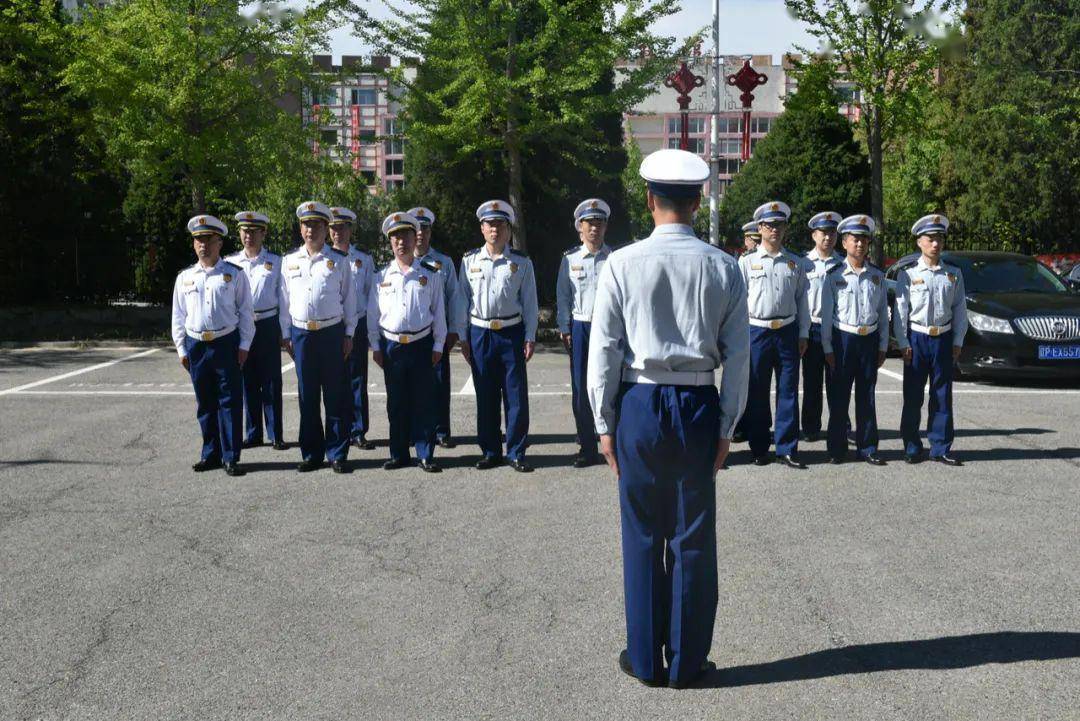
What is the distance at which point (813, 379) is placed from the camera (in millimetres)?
9531

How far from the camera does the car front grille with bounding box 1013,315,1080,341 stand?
1273 cm

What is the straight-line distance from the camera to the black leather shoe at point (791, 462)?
8429 millimetres

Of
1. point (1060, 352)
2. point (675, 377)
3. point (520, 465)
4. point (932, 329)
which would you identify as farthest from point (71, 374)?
point (675, 377)

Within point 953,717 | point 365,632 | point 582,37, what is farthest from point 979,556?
point 582,37

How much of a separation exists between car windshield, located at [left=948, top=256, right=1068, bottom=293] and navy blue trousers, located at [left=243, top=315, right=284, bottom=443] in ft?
29.6

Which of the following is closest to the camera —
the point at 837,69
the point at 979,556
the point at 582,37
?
the point at 979,556

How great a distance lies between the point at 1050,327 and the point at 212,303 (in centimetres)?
951

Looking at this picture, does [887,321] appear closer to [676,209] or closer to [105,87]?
[676,209]

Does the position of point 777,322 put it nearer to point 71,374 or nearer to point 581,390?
point 581,390

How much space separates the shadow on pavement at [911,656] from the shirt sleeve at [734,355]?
948 mm

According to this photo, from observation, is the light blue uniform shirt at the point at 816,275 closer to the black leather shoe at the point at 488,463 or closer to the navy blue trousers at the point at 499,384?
the navy blue trousers at the point at 499,384

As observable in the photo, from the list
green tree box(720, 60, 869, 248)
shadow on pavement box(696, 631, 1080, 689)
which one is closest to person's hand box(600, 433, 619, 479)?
shadow on pavement box(696, 631, 1080, 689)

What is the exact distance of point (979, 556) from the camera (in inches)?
233

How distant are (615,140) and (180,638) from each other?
66.8ft
